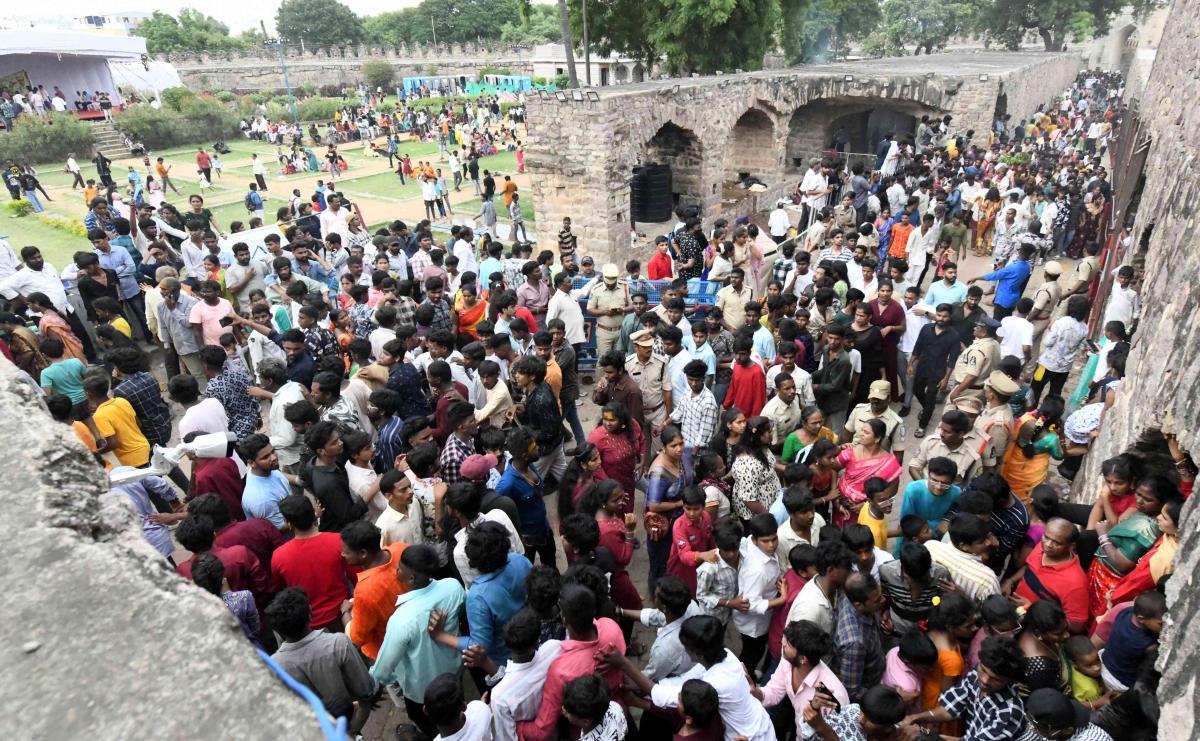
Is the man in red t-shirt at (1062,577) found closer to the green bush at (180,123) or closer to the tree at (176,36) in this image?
the green bush at (180,123)

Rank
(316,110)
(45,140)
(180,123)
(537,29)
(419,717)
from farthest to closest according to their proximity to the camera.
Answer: (537,29) → (316,110) → (180,123) → (45,140) → (419,717)

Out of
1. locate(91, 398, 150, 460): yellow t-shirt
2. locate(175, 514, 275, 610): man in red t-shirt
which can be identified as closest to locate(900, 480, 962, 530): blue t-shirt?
locate(175, 514, 275, 610): man in red t-shirt

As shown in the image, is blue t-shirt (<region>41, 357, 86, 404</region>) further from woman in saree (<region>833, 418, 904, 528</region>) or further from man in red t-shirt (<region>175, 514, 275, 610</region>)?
woman in saree (<region>833, 418, 904, 528</region>)

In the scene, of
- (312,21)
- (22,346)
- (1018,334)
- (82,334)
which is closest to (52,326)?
(22,346)

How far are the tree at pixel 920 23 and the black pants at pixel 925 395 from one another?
38.2m

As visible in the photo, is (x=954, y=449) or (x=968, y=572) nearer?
(x=968, y=572)

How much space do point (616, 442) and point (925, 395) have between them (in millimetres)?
3622

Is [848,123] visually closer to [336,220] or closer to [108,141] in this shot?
[336,220]

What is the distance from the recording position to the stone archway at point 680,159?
48.6 feet

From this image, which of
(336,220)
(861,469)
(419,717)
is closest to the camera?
(419,717)

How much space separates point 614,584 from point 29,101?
3665 centimetres

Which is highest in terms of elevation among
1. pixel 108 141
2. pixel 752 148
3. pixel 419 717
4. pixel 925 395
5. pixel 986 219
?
pixel 108 141

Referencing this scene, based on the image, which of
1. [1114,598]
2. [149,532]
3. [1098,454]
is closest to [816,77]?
[1098,454]

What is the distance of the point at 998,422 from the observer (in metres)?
4.54
